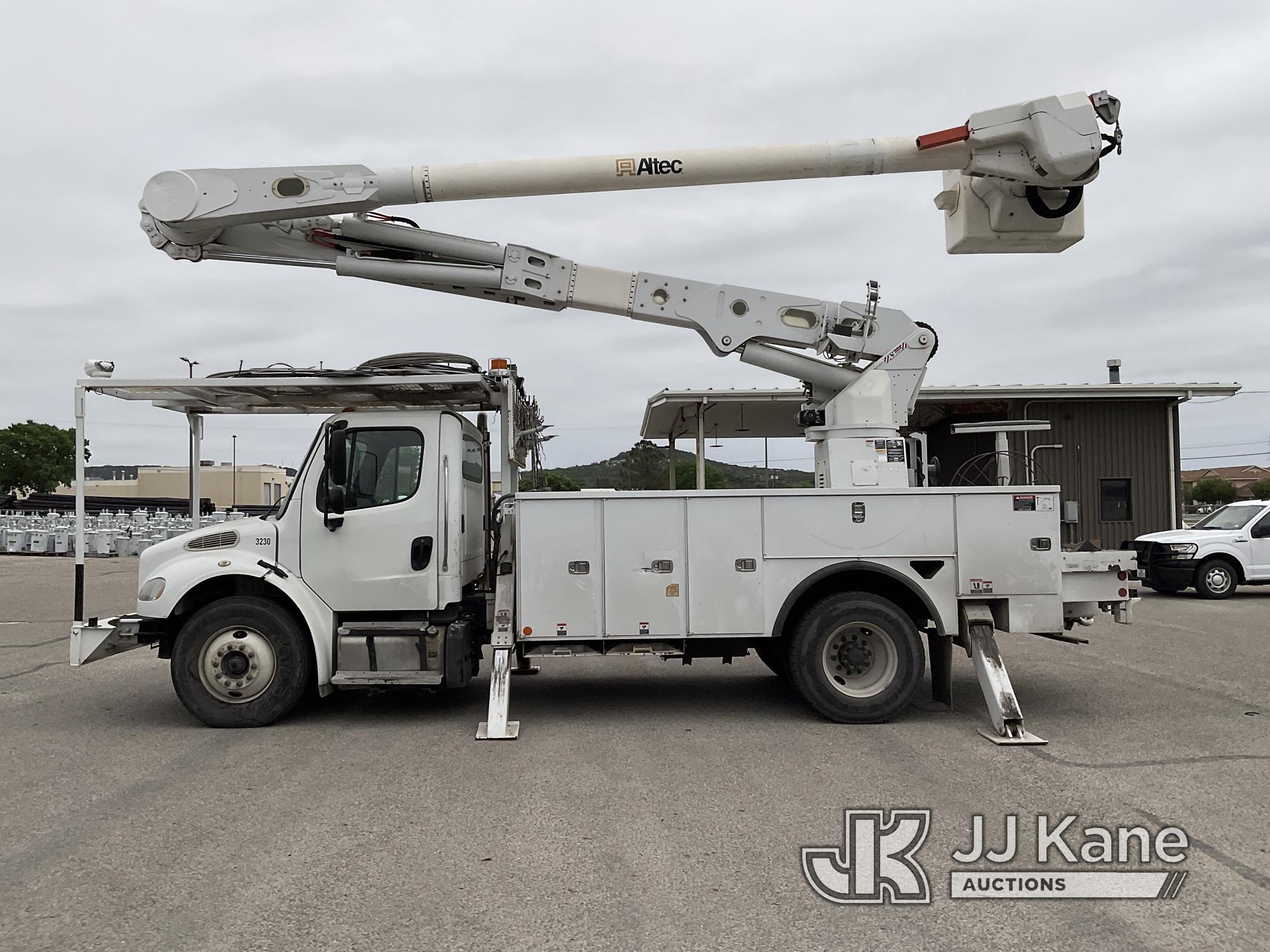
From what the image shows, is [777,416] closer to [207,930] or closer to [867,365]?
[867,365]

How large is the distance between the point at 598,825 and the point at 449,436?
3726mm

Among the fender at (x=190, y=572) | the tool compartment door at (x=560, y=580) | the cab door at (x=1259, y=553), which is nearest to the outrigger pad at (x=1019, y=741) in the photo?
the tool compartment door at (x=560, y=580)

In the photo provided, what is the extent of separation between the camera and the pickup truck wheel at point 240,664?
7582mm

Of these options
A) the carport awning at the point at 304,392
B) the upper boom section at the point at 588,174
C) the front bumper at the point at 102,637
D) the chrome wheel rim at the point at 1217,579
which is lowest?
the chrome wheel rim at the point at 1217,579

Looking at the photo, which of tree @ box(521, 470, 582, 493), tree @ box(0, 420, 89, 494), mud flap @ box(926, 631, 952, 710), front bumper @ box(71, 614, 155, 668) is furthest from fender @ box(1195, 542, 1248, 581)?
tree @ box(0, 420, 89, 494)

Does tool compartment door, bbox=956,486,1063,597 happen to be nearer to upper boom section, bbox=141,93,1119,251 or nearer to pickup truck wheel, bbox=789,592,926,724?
pickup truck wheel, bbox=789,592,926,724

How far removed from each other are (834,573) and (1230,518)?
14535 mm

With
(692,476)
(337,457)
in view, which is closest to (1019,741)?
(337,457)

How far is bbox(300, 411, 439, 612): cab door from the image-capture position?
771cm

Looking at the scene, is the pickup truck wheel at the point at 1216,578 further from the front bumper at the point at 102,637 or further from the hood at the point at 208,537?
the front bumper at the point at 102,637

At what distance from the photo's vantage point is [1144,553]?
18.6 meters

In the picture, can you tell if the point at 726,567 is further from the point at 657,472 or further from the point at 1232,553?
the point at 657,472

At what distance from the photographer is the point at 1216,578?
57.8 feet

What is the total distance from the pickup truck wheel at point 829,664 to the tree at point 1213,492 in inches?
3958
